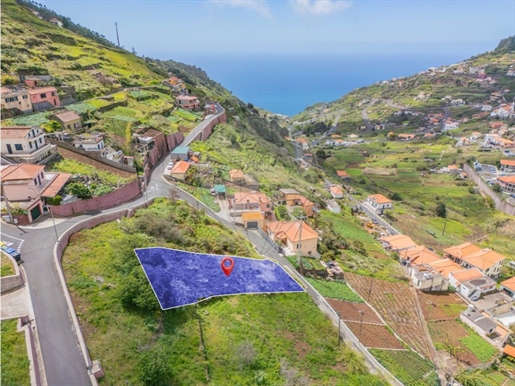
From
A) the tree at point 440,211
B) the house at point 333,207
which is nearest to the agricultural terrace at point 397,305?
the house at point 333,207

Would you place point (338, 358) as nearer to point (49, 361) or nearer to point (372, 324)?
point (372, 324)

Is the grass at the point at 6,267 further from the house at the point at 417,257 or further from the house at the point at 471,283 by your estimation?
the house at the point at 471,283

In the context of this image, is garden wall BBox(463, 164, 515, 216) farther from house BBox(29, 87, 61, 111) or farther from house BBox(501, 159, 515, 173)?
house BBox(29, 87, 61, 111)

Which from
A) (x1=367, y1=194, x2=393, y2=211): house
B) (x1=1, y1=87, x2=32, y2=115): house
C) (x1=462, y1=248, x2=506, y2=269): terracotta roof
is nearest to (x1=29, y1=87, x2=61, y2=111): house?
(x1=1, y1=87, x2=32, y2=115): house

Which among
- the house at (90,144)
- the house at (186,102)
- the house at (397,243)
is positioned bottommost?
the house at (397,243)

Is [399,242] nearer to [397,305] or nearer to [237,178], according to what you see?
[397,305]
